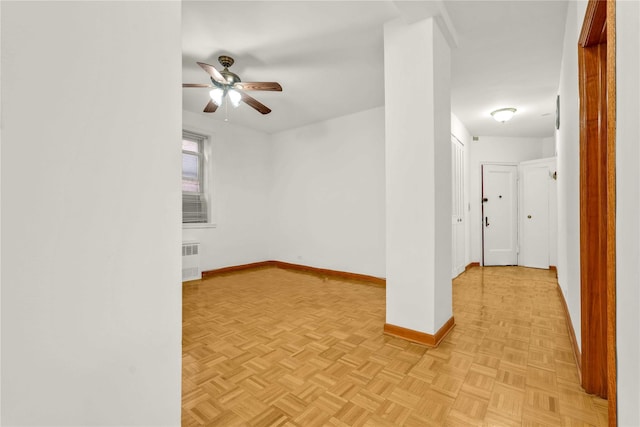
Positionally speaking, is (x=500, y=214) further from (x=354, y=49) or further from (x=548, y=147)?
(x=354, y=49)

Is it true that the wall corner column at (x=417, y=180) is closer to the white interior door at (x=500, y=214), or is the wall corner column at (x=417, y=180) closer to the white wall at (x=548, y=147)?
the white interior door at (x=500, y=214)

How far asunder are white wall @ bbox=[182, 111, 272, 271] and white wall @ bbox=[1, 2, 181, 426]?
4332mm

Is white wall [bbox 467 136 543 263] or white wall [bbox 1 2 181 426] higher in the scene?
white wall [bbox 467 136 543 263]

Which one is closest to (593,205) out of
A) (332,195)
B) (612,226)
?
(612,226)

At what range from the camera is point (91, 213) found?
0.60 meters

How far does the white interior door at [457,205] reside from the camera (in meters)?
4.67

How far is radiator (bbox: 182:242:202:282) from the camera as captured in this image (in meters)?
4.54

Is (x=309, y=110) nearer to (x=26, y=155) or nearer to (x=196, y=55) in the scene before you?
(x=196, y=55)

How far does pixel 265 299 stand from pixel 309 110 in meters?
2.98

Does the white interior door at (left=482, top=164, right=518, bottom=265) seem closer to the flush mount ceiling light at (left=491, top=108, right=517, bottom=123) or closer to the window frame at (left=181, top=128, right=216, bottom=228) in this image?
the flush mount ceiling light at (left=491, top=108, right=517, bottom=123)

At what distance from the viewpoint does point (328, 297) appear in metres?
3.68

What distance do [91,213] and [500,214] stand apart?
6651 millimetres

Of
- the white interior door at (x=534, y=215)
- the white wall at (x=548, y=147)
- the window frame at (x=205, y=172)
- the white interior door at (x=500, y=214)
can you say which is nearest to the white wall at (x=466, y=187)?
the white interior door at (x=500, y=214)
